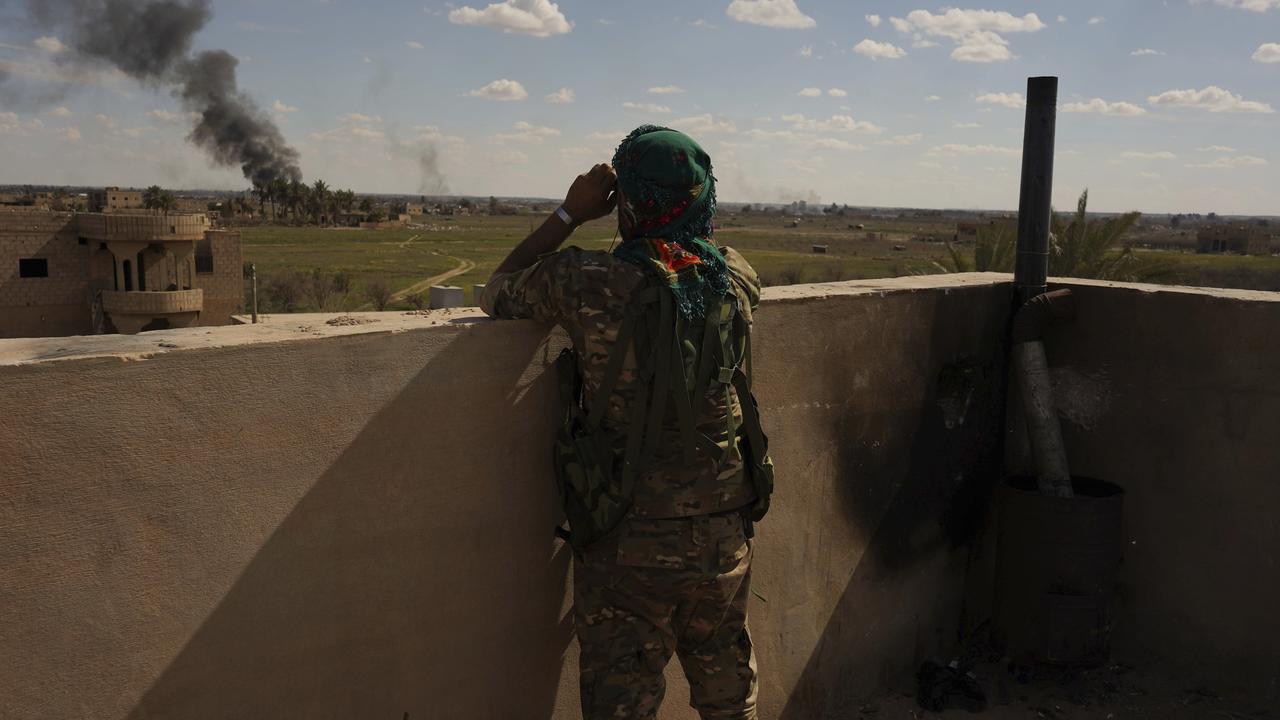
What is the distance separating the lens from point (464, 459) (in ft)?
8.25

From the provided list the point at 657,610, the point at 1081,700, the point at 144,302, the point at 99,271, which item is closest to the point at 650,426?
the point at 657,610

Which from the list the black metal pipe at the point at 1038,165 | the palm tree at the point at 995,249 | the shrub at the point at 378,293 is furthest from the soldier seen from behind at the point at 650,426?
the shrub at the point at 378,293

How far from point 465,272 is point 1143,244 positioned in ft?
142

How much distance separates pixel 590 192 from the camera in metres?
2.53

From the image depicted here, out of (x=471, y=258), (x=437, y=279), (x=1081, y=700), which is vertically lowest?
(x=437, y=279)

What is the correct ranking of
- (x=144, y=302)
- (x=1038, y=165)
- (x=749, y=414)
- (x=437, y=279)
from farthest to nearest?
1. (x=437, y=279)
2. (x=144, y=302)
3. (x=1038, y=165)
4. (x=749, y=414)

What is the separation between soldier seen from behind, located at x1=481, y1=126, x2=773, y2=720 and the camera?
2.36 metres

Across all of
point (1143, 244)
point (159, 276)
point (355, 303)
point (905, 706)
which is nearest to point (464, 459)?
point (905, 706)

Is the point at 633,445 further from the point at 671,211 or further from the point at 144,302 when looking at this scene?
the point at 144,302

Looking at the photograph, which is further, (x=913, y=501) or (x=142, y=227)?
(x=142, y=227)

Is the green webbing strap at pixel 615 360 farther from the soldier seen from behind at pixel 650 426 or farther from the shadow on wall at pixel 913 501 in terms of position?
the shadow on wall at pixel 913 501

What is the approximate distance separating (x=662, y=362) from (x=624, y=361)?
0.09 m

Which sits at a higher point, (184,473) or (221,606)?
(184,473)

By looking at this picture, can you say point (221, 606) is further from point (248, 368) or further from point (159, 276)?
point (159, 276)
